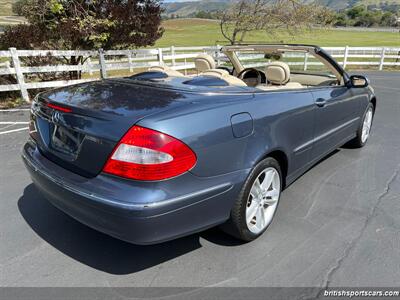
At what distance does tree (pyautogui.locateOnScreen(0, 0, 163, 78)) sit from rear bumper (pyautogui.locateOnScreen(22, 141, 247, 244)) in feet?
26.9

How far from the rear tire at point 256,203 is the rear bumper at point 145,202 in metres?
0.11

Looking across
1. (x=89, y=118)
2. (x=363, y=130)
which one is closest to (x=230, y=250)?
(x=89, y=118)

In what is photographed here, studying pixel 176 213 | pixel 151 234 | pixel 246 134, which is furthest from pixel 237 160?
pixel 151 234

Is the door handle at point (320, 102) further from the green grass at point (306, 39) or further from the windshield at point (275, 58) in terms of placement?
the green grass at point (306, 39)

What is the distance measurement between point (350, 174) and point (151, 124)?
3.18 m

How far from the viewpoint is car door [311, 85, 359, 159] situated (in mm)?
3551

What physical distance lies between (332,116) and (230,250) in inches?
83.4

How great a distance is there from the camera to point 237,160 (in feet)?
8.04

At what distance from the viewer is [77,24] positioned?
954cm

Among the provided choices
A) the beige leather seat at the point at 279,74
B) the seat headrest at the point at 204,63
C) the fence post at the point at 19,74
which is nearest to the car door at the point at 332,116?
the beige leather seat at the point at 279,74

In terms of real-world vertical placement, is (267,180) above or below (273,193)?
above

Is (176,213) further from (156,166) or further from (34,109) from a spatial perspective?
(34,109)

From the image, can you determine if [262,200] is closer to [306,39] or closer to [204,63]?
[204,63]

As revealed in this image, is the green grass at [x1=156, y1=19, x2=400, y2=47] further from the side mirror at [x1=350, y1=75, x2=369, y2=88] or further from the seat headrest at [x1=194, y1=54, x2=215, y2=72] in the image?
the seat headrest at [x1=194, y1=54, x2=215, y2=72]
